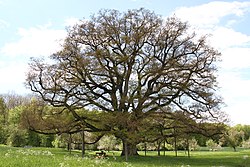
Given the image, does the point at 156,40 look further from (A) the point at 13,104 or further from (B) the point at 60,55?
(A) the point at 13,104

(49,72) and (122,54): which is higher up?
(122,54)

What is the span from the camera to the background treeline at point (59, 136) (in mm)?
43469

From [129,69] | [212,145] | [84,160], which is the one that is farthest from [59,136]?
[84,160]

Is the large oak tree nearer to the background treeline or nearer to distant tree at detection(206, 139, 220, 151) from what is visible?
the background treeline

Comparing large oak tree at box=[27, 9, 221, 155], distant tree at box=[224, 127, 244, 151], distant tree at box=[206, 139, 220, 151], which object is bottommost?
distant tree at box=[206, 139, 220, 151]

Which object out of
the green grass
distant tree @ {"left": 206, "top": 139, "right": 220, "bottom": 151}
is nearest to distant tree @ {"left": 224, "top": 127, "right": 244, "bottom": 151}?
the green grass

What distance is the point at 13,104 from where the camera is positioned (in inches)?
4195

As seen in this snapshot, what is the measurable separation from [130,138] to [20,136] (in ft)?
132

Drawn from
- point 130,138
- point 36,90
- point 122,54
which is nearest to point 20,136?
point 36,90

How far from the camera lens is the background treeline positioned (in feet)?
143

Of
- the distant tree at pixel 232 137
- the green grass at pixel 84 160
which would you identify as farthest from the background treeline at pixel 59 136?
the green grass at pixel 84 160

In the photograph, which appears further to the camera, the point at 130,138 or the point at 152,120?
the point at 152,120

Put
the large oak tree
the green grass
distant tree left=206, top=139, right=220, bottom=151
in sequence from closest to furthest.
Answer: the green grass
the large oak tree
distant tree left=206, top=139, right=220, bottom=151

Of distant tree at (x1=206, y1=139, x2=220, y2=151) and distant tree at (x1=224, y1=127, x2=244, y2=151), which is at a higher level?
distant tree at (x1=224, y1=127, x2=244, y2=151)
